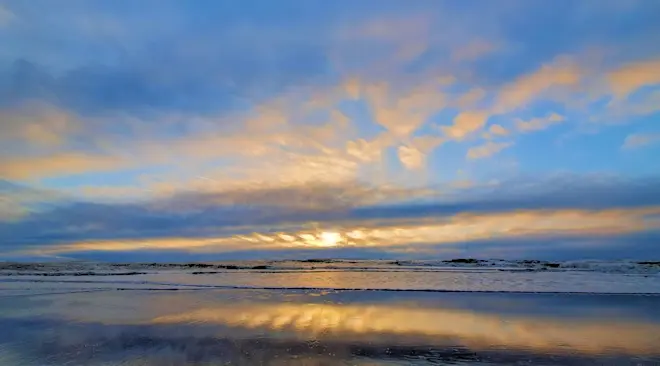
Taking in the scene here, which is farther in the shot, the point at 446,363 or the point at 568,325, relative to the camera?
the point at 568,325

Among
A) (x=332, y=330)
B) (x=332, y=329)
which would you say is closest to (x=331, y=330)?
(x=332, y=330)

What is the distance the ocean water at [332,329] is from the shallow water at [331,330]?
1.6 inches

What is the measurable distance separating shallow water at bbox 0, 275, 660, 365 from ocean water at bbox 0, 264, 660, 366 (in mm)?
40

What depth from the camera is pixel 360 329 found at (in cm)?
1385

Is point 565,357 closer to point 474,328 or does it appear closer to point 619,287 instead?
point 474,328

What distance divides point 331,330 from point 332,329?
0.15 meters

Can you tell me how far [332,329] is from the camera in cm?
1387

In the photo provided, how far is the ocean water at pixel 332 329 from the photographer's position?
34.4 ft

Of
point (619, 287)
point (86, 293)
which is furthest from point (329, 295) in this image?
point (619, 287)

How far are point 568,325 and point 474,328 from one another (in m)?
3.39

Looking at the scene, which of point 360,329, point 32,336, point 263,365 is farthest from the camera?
point 360,329

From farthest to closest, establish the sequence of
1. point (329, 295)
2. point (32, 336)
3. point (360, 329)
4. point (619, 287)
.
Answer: point (619, 287) < point (329, 295) < point (360, 329) < point (32, 336)

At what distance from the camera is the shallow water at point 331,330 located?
10.5 meters

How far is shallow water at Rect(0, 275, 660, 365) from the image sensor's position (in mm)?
10484
